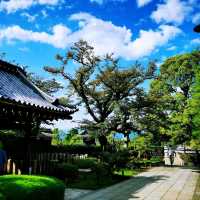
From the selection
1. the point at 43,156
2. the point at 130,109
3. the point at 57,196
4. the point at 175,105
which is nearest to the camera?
the point at 57,196

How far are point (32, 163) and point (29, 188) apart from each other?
618cm

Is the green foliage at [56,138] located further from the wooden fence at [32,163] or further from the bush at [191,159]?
the wooden fence at [32,163]

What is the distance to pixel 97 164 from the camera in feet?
54.2

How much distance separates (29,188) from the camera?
790 cm

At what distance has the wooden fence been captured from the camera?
13.4 m

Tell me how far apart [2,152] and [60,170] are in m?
3.01

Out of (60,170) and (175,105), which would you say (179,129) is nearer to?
(175,105)

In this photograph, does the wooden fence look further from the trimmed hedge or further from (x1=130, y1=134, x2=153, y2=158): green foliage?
(x1=130, y1=134, x2=153, y2=158): green foliage

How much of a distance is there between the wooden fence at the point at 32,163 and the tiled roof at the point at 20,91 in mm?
2079

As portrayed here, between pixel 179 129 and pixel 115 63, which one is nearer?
pixel 115 63

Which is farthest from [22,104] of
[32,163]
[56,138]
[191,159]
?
[56,138]

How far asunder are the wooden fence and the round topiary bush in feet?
15.2

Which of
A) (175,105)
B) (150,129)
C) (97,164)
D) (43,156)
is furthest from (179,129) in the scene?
(43,156)

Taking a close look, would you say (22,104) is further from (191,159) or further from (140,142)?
(191,159)
